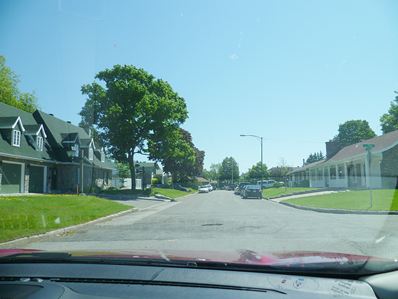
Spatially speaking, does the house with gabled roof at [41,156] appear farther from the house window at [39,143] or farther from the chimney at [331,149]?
the chimney at [331,149]

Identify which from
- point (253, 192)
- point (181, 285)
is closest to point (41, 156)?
point (253, 192)

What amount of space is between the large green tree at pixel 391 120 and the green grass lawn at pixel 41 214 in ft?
193

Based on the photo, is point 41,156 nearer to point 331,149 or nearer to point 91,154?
point 91,154

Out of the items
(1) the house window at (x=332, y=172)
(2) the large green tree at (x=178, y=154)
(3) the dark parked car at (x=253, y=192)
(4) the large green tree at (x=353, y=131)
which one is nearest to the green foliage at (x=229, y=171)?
(4) the large green tree at (x=353, y=131)

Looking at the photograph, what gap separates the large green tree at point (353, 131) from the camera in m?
98.1

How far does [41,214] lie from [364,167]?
94.0 ft

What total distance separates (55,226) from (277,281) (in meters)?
14.1

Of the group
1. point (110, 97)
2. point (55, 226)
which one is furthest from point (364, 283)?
point (110, 97)

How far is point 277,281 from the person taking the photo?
289 cm

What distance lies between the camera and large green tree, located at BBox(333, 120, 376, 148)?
98.1m

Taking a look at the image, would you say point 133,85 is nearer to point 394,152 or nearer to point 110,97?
point 110,97

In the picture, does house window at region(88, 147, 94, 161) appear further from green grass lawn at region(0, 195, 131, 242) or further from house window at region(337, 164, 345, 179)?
house window at region(337, 164, 345, 179)

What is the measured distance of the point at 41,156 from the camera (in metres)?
37.2

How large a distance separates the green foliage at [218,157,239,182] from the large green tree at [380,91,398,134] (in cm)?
6522
